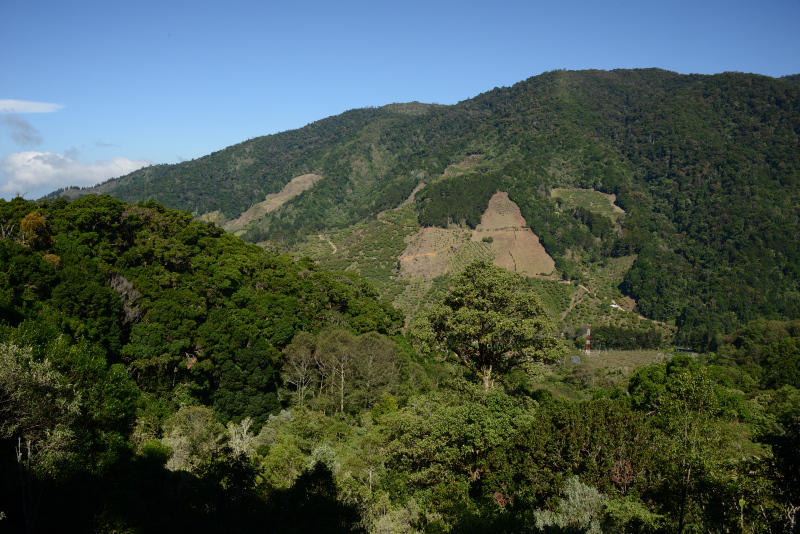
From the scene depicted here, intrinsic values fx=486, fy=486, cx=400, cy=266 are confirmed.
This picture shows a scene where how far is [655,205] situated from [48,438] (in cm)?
20940

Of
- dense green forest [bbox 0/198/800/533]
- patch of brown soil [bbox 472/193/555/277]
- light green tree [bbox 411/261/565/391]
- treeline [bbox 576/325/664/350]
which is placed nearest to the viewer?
dense green forest [bbox 0/198/800/533]

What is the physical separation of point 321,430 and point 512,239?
12682 centimetres

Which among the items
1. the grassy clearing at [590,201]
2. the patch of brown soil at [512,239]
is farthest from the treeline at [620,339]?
the grassy clearing at [590,201]

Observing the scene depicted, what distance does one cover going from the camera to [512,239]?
14475 cm

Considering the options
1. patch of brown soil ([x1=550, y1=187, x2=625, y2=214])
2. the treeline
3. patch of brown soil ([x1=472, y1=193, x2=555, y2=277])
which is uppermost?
patch of brown soil ([x1=550, y1=187, x2=625, y2=214])

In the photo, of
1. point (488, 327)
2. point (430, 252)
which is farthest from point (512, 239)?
point (488, 327)

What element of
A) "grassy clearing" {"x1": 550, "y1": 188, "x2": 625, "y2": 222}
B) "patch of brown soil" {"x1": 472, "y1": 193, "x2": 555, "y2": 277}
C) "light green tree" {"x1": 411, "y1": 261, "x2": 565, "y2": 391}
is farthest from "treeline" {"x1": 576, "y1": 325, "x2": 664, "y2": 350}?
"light green tree" {"x1": 411, "y1": 261, "x2": 565, "y2": 391}

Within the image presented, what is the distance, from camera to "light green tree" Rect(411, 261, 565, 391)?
61.6ft

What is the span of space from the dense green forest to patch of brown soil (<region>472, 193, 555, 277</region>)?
100553 mm

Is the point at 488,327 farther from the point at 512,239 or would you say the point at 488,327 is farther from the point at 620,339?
the point at 512,239

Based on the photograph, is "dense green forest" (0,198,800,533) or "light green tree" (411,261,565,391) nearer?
"dense green forest" (0,198,800,533)

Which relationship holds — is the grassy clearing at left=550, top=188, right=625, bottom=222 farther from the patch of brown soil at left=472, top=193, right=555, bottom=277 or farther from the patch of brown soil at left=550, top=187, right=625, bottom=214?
the patch of brown soil at left=472, top=193, right=555, bottom=277

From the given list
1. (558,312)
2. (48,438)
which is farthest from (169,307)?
(558,312)

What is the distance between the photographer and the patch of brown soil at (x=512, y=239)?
136 m
